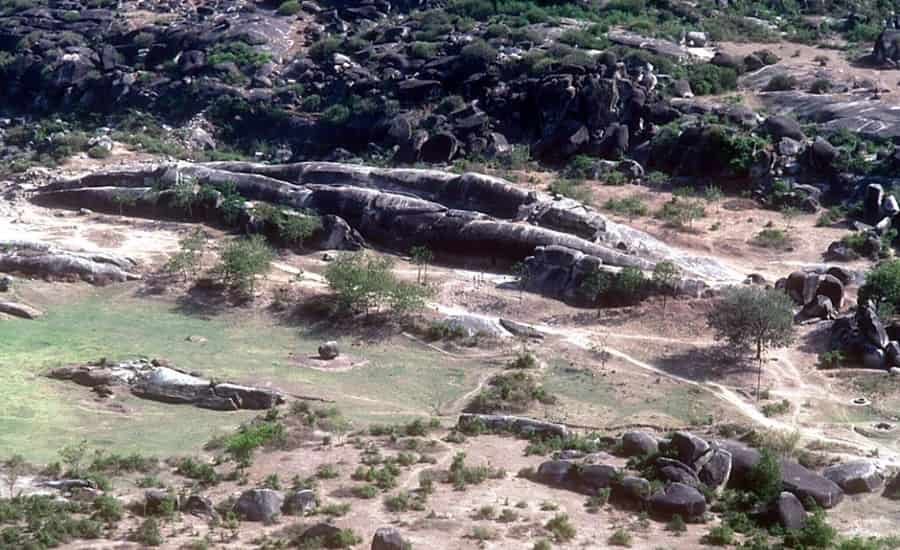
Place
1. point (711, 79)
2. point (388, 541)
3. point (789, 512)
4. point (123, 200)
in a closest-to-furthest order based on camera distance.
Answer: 1. point (388, 541)
2. point (789, 512)
3. point (123, 200)
4. point (711, 79)

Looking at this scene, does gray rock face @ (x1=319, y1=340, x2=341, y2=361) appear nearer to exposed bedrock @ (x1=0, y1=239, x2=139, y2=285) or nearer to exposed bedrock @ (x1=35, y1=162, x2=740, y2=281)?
exposed bedrock @ (x1=35, y1=162, x2=740, y2=281)

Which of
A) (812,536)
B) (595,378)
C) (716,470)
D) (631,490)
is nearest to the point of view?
(812,536)

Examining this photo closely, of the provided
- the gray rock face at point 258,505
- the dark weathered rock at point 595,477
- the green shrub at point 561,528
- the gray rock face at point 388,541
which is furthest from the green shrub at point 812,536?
the gray rock face at point 258,505

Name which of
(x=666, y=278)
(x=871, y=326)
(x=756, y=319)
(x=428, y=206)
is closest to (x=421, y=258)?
(x=428, y=206)

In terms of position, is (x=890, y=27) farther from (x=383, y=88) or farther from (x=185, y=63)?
(x=185, y=63)

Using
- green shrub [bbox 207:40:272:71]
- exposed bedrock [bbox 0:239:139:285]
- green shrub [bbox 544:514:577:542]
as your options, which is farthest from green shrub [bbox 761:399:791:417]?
green shrub [bbox 207:40:272:71]

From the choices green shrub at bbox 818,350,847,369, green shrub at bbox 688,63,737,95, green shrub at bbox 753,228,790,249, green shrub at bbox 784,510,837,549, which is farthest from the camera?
green shrub at bbox 688,63,737,95

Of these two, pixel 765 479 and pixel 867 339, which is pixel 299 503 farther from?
pixel 867 339
